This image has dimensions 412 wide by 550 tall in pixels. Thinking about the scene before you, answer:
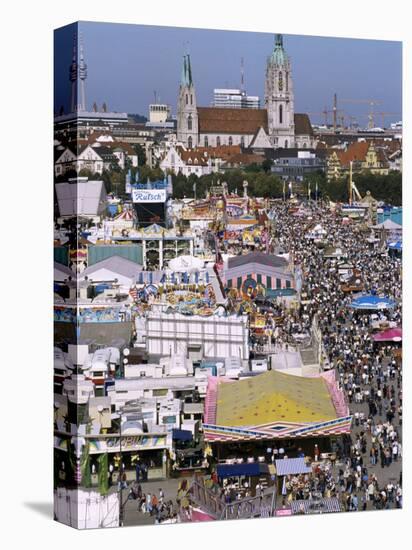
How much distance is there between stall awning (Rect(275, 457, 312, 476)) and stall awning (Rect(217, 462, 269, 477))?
0.20 m

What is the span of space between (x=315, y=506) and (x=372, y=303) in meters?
3.15

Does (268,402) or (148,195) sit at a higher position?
(148,195)

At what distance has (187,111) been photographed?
24.2m

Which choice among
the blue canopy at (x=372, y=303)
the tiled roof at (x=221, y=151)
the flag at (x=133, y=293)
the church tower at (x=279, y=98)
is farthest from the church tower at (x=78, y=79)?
the blue canopy at (x=372, y=303)

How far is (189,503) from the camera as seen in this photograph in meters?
23.5

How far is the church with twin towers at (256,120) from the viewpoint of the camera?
24.2 metres

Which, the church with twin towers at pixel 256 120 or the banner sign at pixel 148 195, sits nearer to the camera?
the banner sign at pixel 148 195

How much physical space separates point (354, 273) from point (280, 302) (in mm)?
1423

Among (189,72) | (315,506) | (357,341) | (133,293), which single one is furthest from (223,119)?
(315,506)

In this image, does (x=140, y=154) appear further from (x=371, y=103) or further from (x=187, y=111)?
(x=371, y=103)

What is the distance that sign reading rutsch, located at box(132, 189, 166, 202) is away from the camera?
2392 cm

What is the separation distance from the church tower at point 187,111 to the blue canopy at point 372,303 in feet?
11.1

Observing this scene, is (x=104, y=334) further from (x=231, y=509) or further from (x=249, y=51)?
(x=249, y=51)

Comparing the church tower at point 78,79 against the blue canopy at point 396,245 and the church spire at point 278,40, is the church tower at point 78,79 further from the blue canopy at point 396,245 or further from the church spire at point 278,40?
the blue canopy at point 396,245
